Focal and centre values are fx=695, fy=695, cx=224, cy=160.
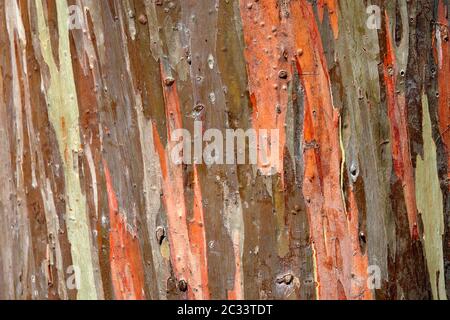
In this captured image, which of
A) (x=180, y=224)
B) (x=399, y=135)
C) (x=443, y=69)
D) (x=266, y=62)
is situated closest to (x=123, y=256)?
(x=180, y=224)

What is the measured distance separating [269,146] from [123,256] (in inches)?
19.1

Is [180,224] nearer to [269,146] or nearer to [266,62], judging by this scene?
[269,146]

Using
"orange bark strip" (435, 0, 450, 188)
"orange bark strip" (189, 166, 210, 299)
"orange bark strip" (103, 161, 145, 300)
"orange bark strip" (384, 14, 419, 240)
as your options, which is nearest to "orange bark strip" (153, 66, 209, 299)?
"orange bark strip" (189, 166, 210, 299)

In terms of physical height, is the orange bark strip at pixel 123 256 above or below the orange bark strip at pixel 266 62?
below

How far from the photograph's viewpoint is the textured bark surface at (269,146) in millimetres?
1542

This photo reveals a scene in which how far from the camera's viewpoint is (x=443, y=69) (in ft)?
5.39

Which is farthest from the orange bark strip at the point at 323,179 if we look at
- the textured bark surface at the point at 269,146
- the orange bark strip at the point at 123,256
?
the orange bark strip at the point at 123,256

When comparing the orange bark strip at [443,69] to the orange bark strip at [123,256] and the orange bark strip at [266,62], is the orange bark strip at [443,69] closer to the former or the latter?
the orange bark strip at [266,62]

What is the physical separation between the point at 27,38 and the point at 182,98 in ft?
2.01

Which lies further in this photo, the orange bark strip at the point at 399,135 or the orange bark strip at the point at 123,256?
the orange bark strip at the point at 123,256

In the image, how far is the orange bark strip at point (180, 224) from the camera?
5.23ft

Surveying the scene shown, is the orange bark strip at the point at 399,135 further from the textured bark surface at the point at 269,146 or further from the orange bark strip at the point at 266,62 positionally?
the orange bark strip at the point at 266,62

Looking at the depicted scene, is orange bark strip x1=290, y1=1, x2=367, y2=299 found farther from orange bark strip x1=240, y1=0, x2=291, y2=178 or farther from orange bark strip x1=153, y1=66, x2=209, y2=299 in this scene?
orange bark strip x1=153, y1=66, x2=209, y2=299
